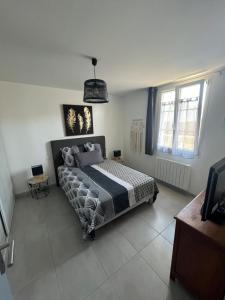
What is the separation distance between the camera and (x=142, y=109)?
342 centimetres

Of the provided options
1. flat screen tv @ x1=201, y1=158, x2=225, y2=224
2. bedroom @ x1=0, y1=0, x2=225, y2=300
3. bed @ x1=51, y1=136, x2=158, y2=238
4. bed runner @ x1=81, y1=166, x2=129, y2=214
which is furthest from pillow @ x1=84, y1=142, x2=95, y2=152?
flat screen tv @ x1=201, y1=158, x2=225, y2=224

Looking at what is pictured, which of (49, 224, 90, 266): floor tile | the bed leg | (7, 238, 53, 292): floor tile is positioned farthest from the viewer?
the bed leg

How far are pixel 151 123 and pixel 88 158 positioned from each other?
1685 millimetres

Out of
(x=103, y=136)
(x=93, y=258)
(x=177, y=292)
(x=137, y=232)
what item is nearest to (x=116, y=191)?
(x=137, y=232)

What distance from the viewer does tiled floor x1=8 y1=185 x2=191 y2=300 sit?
1.23 meters

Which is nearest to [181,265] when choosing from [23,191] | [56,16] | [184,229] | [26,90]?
[184,229]

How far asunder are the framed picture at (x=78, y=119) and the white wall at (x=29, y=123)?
130mm

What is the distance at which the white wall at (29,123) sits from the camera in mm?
2506

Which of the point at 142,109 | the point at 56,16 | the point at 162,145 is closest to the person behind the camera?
the point at 56,16

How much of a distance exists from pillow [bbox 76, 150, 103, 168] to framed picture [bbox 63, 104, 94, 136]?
607 mm

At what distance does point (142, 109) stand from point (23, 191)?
11.0ft

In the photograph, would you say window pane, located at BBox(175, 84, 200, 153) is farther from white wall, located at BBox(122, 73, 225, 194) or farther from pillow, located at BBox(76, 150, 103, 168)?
pillow, located at BBox(76, 150, 103, 168)

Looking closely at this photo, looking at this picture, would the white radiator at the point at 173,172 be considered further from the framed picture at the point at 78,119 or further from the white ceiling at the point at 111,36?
the framed picture at the point at 78,119

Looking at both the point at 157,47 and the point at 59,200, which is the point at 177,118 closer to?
the point at 157,47
